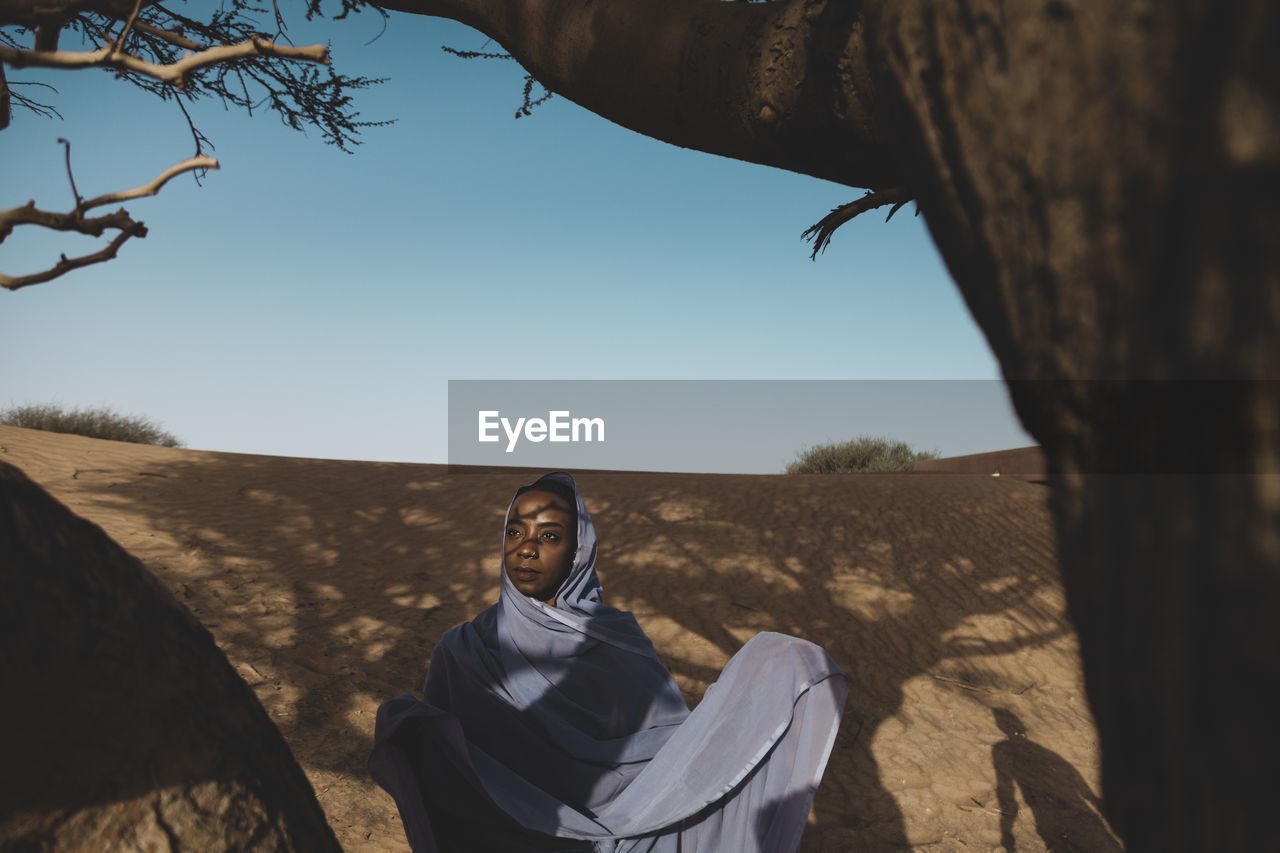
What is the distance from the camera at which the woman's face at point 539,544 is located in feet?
9.85

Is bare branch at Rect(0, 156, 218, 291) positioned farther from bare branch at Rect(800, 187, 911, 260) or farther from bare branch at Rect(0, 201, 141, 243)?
bare branch at Rect(800, 187, 911, 260)

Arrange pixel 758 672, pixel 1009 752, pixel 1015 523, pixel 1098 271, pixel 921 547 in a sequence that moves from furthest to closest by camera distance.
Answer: pixel 1015 523 → pixel 921 547 → pixel 1009 752 → pixel 758 672 → pixel 1098 271

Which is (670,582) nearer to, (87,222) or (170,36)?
(170,36)

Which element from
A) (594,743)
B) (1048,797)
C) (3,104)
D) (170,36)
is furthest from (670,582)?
(3,104)

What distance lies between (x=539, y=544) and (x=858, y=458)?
22.7m

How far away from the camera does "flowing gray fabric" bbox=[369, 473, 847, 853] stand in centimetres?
230

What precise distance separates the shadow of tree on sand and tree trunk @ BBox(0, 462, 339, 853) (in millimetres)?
3026

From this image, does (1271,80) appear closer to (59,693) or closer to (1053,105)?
(1053,105)

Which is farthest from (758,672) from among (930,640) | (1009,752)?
(930,640)

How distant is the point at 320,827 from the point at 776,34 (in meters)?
2.13

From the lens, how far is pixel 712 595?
718cm

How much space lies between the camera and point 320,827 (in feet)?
4.67

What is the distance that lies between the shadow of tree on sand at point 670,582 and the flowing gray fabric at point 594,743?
1.74 m

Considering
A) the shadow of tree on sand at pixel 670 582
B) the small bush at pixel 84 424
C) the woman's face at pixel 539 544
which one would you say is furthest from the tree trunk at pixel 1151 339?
the small bush at pixel 84 424
